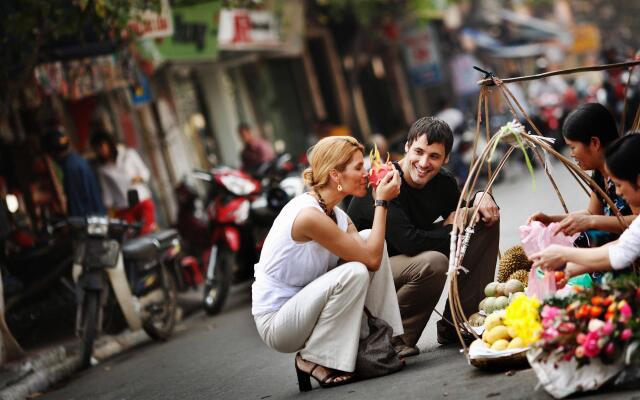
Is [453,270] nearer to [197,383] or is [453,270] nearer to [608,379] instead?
[608,379]

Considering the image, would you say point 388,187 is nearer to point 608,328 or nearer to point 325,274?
point 325,274

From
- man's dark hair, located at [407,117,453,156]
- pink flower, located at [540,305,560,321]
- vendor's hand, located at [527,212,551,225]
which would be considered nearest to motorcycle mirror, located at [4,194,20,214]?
man's dark hair, located at [407,117,453,156]

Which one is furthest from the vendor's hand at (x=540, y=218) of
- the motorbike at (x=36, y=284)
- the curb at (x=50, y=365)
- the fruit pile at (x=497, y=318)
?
the motorbike at (x=36, y=284)

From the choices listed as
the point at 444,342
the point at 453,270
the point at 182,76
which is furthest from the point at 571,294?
the point at 182,76

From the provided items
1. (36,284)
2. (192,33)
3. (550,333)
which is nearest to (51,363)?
(36,284)

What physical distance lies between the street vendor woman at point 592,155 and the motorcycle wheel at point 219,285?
5.21 metres

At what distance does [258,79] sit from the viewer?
1930cm

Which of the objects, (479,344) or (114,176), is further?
(114,176)

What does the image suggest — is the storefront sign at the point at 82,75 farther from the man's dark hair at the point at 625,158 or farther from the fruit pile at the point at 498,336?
the man's dark hair at the point at 625,158

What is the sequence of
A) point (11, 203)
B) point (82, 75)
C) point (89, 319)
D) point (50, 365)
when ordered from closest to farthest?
point (89, 319)
point (50, 365)
point (11, 203)
point (82, 75)

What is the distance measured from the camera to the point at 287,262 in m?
5.53

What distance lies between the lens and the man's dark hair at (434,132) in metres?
5.84

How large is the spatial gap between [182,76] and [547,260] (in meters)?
12.6

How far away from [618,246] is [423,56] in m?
21.0
